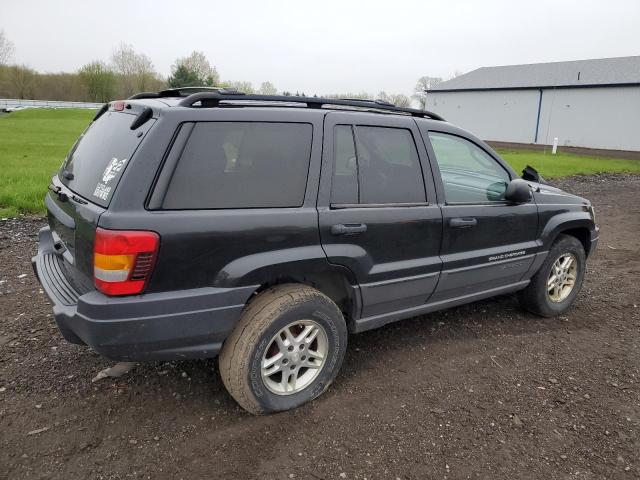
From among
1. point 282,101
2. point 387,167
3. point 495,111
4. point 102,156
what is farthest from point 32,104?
point 387,167

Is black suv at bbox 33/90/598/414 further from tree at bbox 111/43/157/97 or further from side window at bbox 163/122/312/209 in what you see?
tree at bbox 111/43/157/97

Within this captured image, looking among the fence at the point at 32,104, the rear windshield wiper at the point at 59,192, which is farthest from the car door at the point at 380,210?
the fence at the point at 32,104

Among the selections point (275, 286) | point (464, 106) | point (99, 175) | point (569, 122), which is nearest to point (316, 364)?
point (275, 286)

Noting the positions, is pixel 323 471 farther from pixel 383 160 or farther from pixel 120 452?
pixel 383 160

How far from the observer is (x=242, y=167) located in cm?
269

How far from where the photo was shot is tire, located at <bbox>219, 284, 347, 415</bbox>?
2727 mm

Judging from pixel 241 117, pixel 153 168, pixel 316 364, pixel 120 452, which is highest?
pixel 241 117

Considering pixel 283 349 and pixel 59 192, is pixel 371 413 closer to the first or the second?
pixel 283 349

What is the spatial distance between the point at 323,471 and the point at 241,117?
1946 mm

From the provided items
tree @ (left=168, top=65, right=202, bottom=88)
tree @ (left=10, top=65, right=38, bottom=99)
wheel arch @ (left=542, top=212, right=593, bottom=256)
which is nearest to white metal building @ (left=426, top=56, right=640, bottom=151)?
tree @ (left=168, top=65, right=202, bottom=88)

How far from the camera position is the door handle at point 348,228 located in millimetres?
2896

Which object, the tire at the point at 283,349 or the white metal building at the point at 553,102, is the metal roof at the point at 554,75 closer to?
the white metal building at the point at 553,102

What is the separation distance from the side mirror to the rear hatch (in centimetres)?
265

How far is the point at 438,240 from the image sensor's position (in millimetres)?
3430
